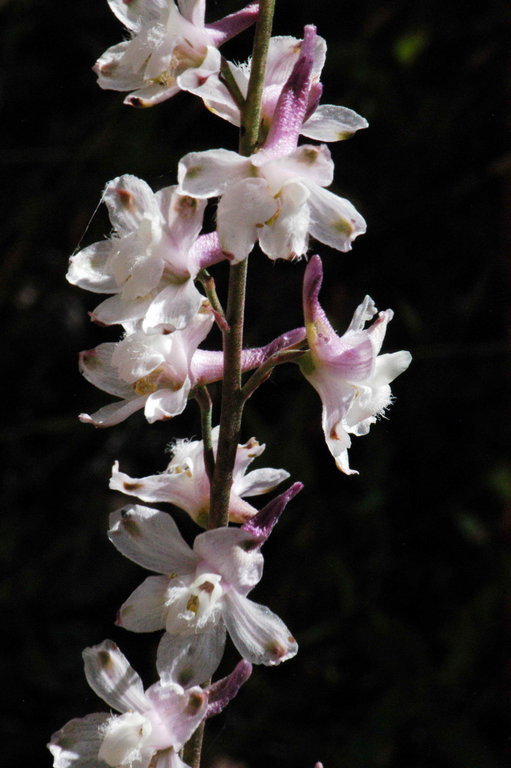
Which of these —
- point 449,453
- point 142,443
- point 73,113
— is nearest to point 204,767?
point 142,443

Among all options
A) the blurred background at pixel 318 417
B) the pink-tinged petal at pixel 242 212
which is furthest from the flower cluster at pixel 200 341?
the blurred background at pixel 318 417

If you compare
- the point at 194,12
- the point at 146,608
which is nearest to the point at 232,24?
the point at 194,12

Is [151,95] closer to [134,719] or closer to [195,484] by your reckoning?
[195,484]

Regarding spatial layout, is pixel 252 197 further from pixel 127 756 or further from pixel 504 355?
pixel 504 355

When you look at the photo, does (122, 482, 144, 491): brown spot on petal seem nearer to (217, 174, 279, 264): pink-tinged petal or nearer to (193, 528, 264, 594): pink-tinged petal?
(193, 528, 264, 594): pink-tinged petal

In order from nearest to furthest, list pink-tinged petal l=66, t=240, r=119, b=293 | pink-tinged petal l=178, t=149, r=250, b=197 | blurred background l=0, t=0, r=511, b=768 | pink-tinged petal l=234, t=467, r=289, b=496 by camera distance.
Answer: pink-tinged petal l=178, t=149, r=250, b=197 → pink-tinged petal l=66, t=240, r=119, b=293 → pink-tinged petal l=234, t=467, r=289, b=496 → blurred background l=0, t=0, r=511, b=768

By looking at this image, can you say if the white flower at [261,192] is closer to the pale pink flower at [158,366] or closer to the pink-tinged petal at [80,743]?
the pale pink flower at [158,366]

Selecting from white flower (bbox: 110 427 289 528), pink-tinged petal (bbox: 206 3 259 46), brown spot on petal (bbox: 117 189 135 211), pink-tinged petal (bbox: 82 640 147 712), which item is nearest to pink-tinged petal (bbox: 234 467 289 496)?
white flower (bbox: 110 427 289 528)
